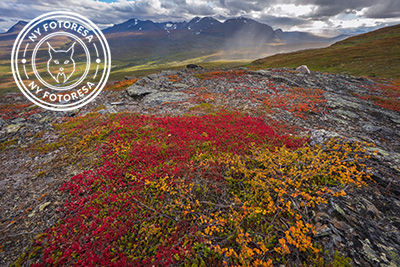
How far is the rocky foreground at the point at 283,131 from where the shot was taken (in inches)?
242

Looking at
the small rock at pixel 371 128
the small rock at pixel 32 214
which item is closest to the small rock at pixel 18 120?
the small rock at pixel 32 214

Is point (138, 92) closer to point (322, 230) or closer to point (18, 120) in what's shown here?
point (18, 120)

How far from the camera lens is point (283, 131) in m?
15.0

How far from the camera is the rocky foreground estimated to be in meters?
6.16

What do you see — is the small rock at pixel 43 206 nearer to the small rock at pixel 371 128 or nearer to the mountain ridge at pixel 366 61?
the small rock at pixel 371 128

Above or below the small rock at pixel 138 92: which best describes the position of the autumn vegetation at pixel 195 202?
below

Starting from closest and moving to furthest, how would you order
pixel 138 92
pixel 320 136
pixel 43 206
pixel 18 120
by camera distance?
1. pixel 43 206
2. pixel 320 136
3. pixel 18 120
4. pixel 138 92

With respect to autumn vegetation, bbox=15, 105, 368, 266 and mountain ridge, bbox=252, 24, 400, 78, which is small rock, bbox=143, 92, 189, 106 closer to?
autumn vegetation, bbox=15, 105, 368, 266

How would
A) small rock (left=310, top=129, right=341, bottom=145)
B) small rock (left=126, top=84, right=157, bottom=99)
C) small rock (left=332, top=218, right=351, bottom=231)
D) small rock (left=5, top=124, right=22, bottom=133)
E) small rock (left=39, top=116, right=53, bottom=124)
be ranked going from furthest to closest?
1. small rock (left=126, top=84, right=157, bottom=99)
2. small rock (left=39, top=116, right=53, bottom=124)
3. small rock (left=5, top=124, right=22, bottom=133)
4. small rock (left=310, top=129, right=341, bottom=145)
5. small rock (left=332, top=218, right=351, bottom=231)

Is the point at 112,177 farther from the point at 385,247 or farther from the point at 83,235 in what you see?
the point at 385,247

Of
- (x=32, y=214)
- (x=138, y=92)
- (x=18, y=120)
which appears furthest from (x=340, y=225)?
(x=18, y=120)

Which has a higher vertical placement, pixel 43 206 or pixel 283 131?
pixel 283 131

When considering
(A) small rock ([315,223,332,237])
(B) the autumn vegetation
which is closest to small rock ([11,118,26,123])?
(B) the autumn vegetation

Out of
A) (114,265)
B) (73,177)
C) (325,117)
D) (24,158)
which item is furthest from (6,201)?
(325,117)
